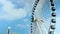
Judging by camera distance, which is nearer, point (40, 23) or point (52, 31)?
point (52, 31)

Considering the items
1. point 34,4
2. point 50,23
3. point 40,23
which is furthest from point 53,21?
point 34,4

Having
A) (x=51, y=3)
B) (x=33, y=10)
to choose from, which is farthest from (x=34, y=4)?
(x=51, y=3)

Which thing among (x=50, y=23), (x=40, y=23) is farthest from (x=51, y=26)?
(x=40, y=23)

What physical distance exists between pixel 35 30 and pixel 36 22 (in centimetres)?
135

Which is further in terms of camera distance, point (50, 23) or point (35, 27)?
point (35, 27)

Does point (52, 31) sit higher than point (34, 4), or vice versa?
point (34, 4)

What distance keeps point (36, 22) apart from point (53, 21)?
24.5 ft

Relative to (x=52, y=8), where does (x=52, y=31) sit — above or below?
below

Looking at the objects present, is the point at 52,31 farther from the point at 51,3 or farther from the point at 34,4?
the point at 34,4

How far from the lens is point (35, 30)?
181ft

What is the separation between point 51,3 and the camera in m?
49.4

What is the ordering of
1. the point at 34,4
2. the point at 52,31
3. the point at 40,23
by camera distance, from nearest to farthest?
1. the point at 52,31
2. the point at 40,23
3. the point at 34,4

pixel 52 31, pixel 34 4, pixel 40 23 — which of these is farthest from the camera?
pixel 34 4

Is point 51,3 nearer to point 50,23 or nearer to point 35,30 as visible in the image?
point 50,23
